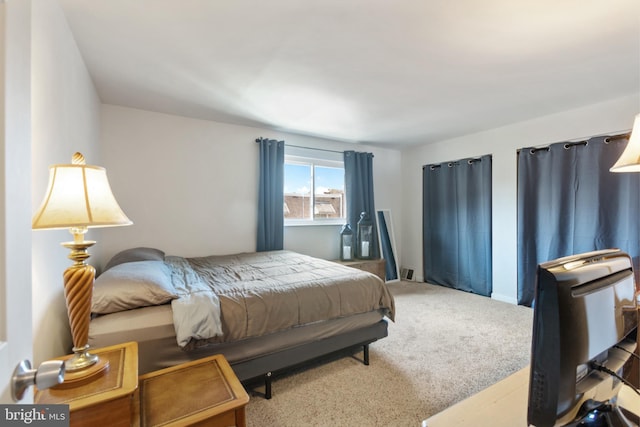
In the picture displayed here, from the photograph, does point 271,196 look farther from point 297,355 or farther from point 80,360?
point 80,360

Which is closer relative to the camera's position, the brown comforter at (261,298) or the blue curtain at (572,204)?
the brown comforter at (261,298)

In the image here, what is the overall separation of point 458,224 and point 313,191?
224 cm

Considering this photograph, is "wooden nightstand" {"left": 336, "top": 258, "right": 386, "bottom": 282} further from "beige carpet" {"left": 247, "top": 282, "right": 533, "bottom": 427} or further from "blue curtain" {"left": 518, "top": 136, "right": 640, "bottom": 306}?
"blue curtain" {"left": 518, "top": 136, "right": 640, "bottom": 306}

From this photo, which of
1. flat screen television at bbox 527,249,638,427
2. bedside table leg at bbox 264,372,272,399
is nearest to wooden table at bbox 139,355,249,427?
bedside table leg at bbox 264,372,272,399

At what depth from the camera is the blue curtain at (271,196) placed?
371 cm

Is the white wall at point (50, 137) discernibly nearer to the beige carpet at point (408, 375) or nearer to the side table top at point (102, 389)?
the side table top at point (102, 389)

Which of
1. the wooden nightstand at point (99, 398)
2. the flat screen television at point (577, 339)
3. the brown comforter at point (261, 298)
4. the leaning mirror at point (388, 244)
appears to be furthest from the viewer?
the leaning mirror at point (388, 244)

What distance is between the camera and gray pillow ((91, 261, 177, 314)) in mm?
1535

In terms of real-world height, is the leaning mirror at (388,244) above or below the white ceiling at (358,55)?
below

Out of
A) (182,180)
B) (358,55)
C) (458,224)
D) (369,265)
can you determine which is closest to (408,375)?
(369,265)

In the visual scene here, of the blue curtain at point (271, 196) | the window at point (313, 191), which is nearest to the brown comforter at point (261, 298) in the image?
the blue curtain at point (271, 196)

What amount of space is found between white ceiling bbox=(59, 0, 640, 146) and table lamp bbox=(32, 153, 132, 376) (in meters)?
1.17

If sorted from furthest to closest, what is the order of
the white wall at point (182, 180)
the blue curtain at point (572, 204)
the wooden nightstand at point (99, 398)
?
the white wall at point (182, 180) < the blue curtain at point (572, 204) < the wooden nightstand at point (99, 398)

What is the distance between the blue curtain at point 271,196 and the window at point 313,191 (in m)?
0.27
